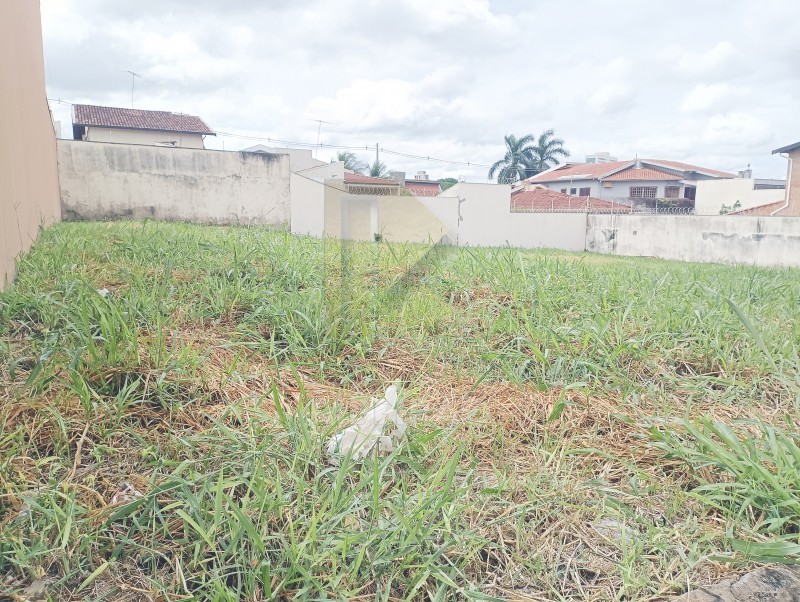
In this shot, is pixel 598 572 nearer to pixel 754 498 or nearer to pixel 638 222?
pixel 754 498

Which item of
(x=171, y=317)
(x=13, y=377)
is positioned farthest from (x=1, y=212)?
(x=13, y=377)

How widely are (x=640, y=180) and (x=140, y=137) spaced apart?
22032mm

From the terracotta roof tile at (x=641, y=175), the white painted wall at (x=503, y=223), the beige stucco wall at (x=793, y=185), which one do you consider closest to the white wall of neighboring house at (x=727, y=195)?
the terracotta roof tile at (x=641, y=175)

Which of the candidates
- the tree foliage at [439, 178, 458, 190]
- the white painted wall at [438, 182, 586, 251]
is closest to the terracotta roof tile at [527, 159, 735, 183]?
the tree foliage at [439, 178, 458, 190]

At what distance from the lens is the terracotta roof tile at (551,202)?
22.2 meters

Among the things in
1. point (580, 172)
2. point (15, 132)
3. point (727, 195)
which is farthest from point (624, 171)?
point (15, 132)

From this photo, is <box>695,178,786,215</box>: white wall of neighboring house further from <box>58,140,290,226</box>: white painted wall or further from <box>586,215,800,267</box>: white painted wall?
<box>58,140,290,226</box>: white painted wall

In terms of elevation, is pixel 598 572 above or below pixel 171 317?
below

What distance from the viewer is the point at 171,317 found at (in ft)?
6.88

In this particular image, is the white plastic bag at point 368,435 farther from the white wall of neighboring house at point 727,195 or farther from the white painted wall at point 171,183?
the white wall of neighboring house at point 727,195

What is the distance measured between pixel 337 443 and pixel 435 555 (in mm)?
398

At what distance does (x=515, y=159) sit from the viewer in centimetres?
3052

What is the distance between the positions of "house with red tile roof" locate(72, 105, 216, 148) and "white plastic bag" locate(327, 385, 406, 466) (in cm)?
2426

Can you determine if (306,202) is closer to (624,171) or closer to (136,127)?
(136,127)
